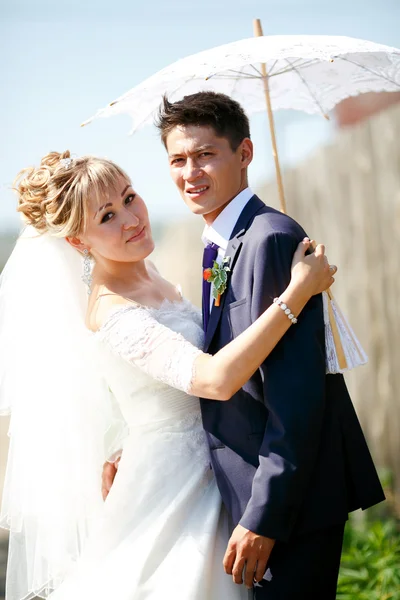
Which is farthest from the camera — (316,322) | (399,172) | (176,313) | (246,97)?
(399,172)

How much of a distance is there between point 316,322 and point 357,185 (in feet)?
9.07

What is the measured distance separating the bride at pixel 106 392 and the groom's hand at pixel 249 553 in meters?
0.14

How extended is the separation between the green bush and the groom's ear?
2539 millimetres

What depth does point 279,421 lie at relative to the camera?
2.39 meters

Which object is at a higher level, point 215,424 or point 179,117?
point 179,117

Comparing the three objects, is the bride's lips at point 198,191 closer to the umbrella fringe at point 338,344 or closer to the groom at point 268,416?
the groom at point 268,416

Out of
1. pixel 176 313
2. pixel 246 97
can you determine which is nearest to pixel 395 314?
pixel 246 97

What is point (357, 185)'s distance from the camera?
5027 mm

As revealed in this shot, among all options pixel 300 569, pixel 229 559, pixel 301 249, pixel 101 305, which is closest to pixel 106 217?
pixel 101 305

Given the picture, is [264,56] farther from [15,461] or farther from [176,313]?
[15,461]

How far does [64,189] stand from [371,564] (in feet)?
9.19

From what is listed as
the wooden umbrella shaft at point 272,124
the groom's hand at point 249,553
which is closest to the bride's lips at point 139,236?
the wooden umbrella shaft at point 272,124

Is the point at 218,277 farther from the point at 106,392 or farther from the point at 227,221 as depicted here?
the point at 106,392

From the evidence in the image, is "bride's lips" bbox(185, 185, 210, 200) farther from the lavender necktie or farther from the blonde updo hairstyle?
the blonde updo hairstyle
